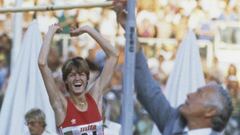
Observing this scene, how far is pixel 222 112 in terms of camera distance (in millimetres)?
3324

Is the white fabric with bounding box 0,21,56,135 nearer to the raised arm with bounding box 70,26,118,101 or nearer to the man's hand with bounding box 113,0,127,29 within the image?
the raised arm with bounding box 70,26,118,101

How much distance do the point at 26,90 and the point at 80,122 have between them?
5.85 ft

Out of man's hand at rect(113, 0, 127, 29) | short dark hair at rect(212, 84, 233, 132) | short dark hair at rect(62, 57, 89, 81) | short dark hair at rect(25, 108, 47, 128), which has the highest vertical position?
man's hand at rect(113, 0, 127, 29)

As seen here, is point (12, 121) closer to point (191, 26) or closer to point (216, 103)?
point (216, 103)

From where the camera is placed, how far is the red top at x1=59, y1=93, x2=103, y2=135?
4.73 meters

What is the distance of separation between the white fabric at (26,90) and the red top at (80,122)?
1.60 m

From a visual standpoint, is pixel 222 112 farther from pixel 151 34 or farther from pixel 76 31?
pixel 151 34

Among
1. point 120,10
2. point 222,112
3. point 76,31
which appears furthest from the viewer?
point 76,31

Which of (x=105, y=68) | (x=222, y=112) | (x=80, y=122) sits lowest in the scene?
(x=80, y=122)

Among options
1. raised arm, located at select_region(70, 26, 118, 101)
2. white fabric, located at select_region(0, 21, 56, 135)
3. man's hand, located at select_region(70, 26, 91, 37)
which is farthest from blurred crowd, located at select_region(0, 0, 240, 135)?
man's hand, located at select_region(70, 26, 91, 37)

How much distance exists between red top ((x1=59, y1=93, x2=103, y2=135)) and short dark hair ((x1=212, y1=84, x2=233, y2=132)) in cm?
153

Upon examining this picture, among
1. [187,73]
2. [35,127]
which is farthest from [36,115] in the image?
[187,73]

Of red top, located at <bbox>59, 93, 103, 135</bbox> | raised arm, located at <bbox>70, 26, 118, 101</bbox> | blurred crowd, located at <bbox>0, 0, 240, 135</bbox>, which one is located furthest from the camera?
blurred crowd, located at <bbox>0, 0, 240, 135</bbox>

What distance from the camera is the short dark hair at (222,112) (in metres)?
3.31
